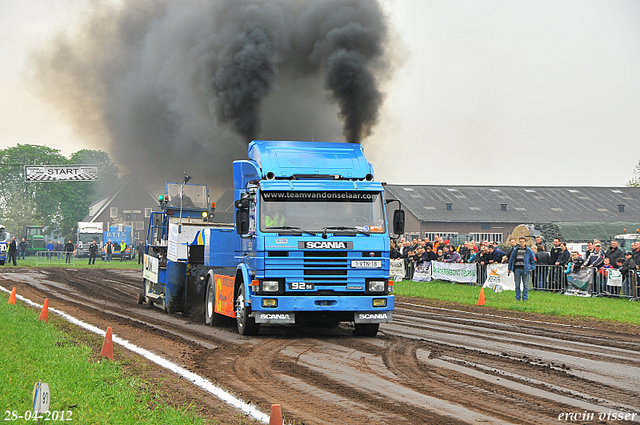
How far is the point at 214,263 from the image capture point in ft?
48.0

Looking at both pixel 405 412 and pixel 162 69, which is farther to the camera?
pixel 162 69

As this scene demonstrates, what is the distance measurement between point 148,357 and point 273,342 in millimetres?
2416

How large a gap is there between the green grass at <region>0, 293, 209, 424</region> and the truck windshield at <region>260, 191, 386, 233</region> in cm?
355

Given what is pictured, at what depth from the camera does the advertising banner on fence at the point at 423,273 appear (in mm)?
29125

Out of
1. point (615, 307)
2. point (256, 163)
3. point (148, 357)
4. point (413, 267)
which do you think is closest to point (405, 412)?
point (148, 357)

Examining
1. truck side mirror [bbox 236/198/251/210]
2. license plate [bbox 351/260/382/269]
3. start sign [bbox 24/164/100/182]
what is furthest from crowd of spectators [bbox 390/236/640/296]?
start sign [bbox 24/164/100/182]

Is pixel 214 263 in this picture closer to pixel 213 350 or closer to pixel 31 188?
pixel 213 350

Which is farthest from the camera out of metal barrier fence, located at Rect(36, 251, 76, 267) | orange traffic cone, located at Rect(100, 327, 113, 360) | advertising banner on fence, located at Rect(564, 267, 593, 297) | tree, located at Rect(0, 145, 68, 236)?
tree, located at Rect(0, 145, 68, 236)

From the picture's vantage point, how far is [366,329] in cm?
1245

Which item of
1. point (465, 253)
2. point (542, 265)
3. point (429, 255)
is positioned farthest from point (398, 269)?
point (542, 265)

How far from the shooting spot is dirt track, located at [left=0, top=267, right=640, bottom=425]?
657cm

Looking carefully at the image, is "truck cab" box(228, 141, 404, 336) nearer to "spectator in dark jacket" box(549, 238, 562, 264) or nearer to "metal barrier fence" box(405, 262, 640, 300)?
"metal barrier fence" box(405, 262, 640, 300)

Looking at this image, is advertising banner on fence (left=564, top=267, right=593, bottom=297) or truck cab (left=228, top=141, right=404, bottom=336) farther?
advertising banner on fence (left=564, top=267, right=593, bottom=297)

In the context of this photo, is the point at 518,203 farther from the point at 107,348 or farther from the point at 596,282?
the point at 107,348
